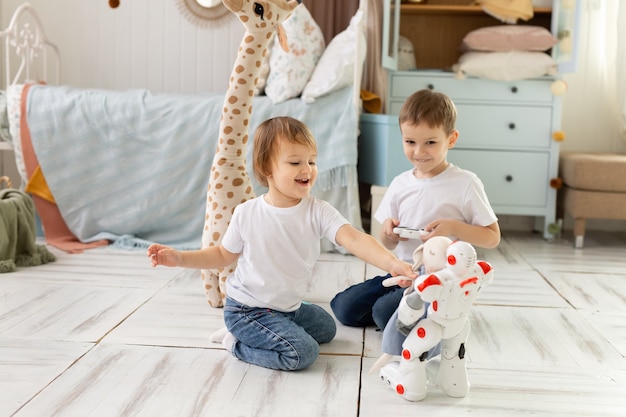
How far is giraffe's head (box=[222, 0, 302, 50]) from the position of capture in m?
2.11

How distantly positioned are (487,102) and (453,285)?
2.23 m

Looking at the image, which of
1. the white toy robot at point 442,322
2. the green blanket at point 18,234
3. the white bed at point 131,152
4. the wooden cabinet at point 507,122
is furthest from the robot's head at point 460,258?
the wooden cabinet at point 507,122

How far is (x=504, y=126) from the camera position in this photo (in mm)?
3525

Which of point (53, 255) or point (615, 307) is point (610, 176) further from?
point (53, 255)

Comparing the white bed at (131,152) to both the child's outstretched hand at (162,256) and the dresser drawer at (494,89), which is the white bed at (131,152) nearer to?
the dresser drawer at (494,89)

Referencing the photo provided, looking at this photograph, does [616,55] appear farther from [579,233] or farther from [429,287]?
[429,287]

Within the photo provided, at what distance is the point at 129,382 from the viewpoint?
1607mm

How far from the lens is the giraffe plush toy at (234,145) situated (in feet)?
7.19

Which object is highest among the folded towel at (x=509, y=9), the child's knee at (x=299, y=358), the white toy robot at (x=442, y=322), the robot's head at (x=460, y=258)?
the folded towel at (x=509, y=9)

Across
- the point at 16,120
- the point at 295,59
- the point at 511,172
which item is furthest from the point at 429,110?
the point at 16,120

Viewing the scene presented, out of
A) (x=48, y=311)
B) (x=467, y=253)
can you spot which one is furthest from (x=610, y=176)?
(x=48, y=311)

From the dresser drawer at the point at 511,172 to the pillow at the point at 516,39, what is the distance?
18.9 inches

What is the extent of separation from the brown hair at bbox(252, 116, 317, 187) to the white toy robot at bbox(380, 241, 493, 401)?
1.44ft

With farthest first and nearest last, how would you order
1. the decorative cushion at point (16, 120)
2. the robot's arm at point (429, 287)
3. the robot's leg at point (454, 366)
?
1. the decorative cushion at point (16, 120)
2. the robot's leg at point (454, 366)
3. the robot's arm at point (429, 287)
